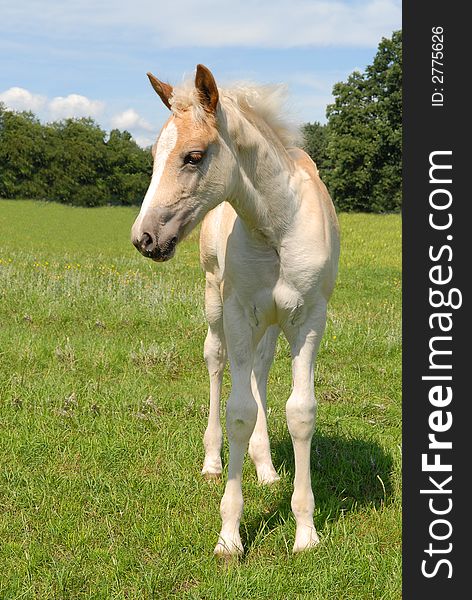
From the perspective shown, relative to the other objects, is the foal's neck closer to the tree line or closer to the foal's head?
the foal's head

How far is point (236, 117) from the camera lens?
339cm

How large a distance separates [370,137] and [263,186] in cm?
4396

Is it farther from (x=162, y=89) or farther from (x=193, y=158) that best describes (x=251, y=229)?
(x=162, y=89)

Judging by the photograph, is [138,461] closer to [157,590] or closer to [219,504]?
[219,504]

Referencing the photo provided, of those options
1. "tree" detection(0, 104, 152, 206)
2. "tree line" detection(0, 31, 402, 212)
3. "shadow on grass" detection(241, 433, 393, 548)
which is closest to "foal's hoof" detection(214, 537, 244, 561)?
"shadow on grass" detection(241, 433, 393, 548)

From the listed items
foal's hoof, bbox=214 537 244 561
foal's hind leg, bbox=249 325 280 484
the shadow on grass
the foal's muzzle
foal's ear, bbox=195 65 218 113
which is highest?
foal's ear, bbox=195 65 218 113

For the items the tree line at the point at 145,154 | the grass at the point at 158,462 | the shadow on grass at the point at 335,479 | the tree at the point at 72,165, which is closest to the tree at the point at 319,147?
the tree line at the point at 145,154

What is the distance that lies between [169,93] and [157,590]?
8.29 feet

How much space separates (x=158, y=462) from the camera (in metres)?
4.77

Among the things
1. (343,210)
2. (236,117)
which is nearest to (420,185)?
(236,117)

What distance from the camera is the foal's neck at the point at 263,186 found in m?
3.48

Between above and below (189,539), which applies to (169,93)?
above

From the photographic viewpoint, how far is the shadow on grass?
163 inches

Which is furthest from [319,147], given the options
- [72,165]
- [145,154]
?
[72,165]
